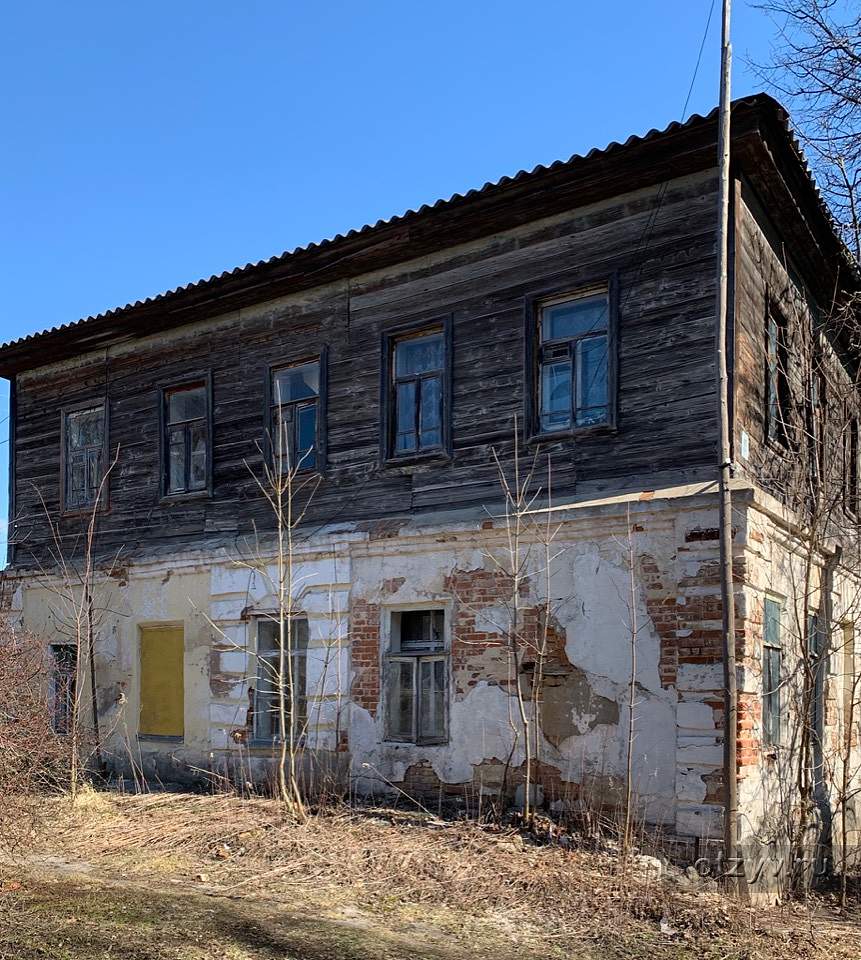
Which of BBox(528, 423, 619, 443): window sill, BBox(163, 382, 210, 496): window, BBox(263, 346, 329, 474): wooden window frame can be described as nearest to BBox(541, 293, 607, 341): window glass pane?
BBox(528, 423, 619, 443): window sill

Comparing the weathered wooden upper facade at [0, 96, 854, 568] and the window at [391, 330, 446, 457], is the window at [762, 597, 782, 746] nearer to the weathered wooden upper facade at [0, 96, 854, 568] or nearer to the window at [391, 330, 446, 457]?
the weathered wooden upper facade at [0, 96, 854, 568]

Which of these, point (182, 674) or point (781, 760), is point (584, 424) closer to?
point (781, 760)

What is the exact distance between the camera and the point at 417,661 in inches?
397

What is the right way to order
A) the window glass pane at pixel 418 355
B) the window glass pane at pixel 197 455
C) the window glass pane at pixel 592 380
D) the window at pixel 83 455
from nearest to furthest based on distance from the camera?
the window glass pane at pixel 592 380
the window glass pane at pixel 418 355
the window glass pane at pixel 197 455
the window at pixel 83 455

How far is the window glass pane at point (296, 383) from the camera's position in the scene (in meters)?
11.7

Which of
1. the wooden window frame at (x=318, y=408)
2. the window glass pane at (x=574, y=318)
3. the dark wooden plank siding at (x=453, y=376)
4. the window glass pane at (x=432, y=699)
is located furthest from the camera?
the wooden window frame at (x=318, y=408)

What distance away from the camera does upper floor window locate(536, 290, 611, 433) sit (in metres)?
9.41

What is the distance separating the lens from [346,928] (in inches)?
248

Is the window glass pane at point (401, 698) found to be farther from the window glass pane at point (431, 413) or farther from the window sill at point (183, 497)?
the window sill at point (183, 497)

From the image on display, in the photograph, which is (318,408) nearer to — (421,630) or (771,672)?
(421,630)

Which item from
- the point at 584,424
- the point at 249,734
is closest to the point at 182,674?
the point at 249,734

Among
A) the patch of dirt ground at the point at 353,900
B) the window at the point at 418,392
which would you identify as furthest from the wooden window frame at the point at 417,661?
the window at the point at 418,392

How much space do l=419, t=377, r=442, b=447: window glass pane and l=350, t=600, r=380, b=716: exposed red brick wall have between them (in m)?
1.80

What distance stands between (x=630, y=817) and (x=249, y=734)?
474 cm
